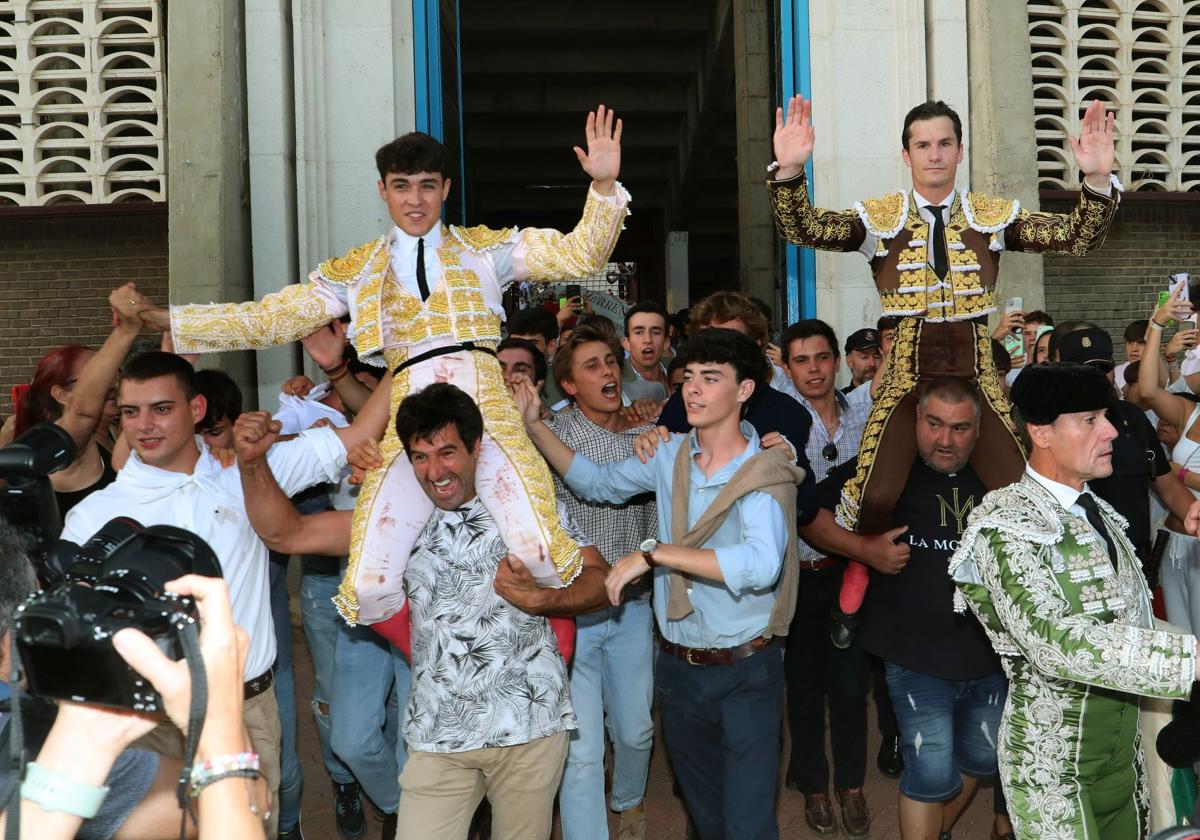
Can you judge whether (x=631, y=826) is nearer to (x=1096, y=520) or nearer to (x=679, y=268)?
(x=1096, y=520)

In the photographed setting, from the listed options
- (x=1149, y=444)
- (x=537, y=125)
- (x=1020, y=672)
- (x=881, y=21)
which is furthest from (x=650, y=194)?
(x=1020, y=672)

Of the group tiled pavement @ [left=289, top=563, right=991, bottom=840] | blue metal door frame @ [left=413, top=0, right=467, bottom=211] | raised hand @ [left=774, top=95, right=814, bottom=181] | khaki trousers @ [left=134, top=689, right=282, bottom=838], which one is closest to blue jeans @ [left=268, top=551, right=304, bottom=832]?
khaki trousers @ [left=134, top=689, right=282, bottom=838]

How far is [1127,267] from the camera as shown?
10.5 meters

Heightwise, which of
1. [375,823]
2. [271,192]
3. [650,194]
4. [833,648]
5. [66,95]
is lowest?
[375,823]

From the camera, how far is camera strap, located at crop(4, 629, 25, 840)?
5.71 ft

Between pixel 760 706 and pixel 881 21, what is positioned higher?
pixel 881 21

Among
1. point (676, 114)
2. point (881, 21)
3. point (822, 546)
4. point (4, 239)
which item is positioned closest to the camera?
point (822, 546)

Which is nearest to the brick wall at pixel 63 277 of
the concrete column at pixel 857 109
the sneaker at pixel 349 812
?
the concrete column at pixel 857 109

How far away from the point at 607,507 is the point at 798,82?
4408 millimetres

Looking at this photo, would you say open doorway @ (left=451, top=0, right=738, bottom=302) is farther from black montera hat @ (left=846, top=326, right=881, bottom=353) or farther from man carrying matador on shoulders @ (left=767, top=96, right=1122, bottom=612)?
man carrying matador on shoulders @ (left=767, top=96, right=1122, bottom=612)

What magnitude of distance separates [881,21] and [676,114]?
1053 cm

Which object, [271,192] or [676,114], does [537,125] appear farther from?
[271,192]

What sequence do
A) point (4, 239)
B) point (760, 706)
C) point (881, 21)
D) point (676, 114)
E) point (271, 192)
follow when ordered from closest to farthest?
point (760, 706) → point (271, 192) → point (881, 21) → point (4, 239) → point (676, 114)

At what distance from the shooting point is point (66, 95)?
341 inches
